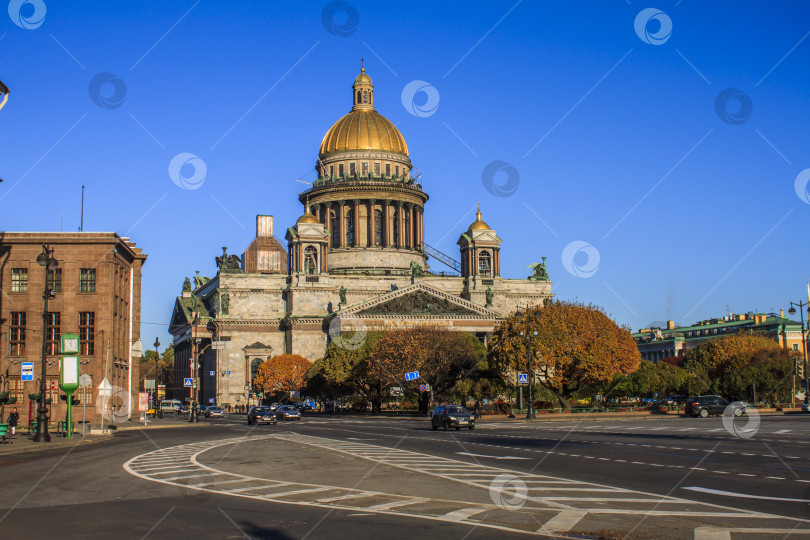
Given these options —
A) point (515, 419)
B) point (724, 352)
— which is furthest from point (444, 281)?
point (515, 419)

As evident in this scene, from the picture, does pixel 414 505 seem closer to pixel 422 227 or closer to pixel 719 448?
pixel 719 448

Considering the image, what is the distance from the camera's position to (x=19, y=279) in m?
60.1

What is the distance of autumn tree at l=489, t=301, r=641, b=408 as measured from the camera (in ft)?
261

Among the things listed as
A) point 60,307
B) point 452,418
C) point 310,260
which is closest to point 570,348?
point 452,418

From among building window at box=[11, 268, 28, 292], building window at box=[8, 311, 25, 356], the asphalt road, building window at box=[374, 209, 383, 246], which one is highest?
building window at box=[374, 209, 383, 246]

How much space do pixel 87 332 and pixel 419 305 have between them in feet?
214

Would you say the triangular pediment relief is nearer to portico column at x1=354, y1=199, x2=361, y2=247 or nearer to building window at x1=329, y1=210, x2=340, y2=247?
portico column at x1=354, y1=199, x2=361, y2=247

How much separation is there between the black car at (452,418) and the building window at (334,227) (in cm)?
9451

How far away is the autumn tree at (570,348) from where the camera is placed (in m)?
79.4

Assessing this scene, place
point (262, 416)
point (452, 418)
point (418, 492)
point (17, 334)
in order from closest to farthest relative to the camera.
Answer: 1. point (418, 492)
2. point (452, 418)
3. point (17, 334)
4. point (262, 416)

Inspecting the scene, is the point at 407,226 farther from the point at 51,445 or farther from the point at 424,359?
the point at 51,445

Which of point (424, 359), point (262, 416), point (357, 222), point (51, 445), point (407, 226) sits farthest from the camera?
point (407, 226)

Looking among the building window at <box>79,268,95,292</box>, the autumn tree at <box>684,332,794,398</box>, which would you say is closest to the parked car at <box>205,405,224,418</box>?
the building window at <box>79,268,95,292</box>

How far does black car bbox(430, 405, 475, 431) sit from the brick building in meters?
23.2
